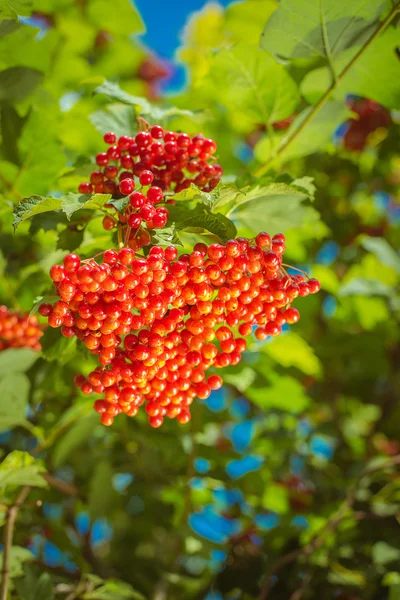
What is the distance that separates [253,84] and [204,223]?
1.78 ft

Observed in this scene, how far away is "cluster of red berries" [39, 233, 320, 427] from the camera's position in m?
0.74

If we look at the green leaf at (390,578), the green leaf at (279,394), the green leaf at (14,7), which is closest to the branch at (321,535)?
the green leaf at (390,578)

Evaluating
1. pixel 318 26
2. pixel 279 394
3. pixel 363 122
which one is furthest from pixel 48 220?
pixel 363 122

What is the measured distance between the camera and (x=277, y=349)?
1.64 meters

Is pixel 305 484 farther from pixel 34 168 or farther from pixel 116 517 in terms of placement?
pixel 34 168

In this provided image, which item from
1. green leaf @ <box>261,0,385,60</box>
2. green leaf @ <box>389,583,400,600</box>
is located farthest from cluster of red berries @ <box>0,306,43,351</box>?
green leaf @ <box>389,583,400,600</box>

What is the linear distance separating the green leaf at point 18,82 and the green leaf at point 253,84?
427 mm

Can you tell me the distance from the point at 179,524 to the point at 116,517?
38cm

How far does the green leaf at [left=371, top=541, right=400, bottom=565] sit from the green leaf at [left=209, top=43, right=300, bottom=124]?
128cm

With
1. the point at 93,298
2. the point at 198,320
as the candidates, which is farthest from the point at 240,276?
the point at 93,298

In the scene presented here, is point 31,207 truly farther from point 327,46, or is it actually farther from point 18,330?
point 327,46

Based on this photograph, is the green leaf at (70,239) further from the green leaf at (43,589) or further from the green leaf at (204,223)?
the green leaf at (43,589)

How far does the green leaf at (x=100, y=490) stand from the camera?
1567 millimetres

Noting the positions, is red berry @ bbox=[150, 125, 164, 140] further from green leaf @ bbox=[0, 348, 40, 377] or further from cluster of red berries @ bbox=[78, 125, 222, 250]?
green leaf @ bbox=[0, 348, 40, 377]
